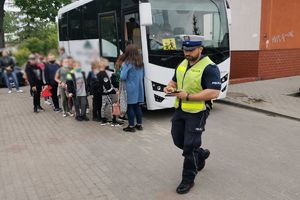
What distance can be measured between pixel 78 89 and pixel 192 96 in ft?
15.2

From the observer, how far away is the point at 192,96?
12.7 feet

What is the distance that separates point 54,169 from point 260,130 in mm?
3981

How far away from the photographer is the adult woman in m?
6.76

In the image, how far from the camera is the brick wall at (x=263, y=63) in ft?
40.9

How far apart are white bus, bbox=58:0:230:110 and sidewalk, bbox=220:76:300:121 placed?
1143 mm

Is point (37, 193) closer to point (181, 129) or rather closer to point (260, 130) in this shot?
point (181, 129)

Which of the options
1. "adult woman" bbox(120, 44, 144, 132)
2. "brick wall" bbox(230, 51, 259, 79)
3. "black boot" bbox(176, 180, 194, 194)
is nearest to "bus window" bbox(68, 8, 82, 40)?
"adult woman" bbox(120, 44, 144, 132)

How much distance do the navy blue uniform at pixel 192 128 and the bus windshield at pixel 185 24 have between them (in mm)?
3346

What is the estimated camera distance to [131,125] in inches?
277

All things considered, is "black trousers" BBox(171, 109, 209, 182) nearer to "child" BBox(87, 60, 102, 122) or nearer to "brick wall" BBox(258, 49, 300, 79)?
"child" BBox(87, 60, 102, 122)

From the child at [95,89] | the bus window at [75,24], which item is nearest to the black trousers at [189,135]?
the child at [95,89]

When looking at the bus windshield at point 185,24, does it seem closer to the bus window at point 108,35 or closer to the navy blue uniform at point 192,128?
the bus window at point 108,35

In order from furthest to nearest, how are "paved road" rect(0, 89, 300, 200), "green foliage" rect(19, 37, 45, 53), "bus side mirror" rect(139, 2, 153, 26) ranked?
"green foliage" rect(19, 37, 45, 53)
"bus side mirror" rect(139, 2, 153, 26)
"paved road" rect(0, 89, 300, 200)

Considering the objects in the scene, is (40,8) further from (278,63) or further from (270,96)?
(270,96)
